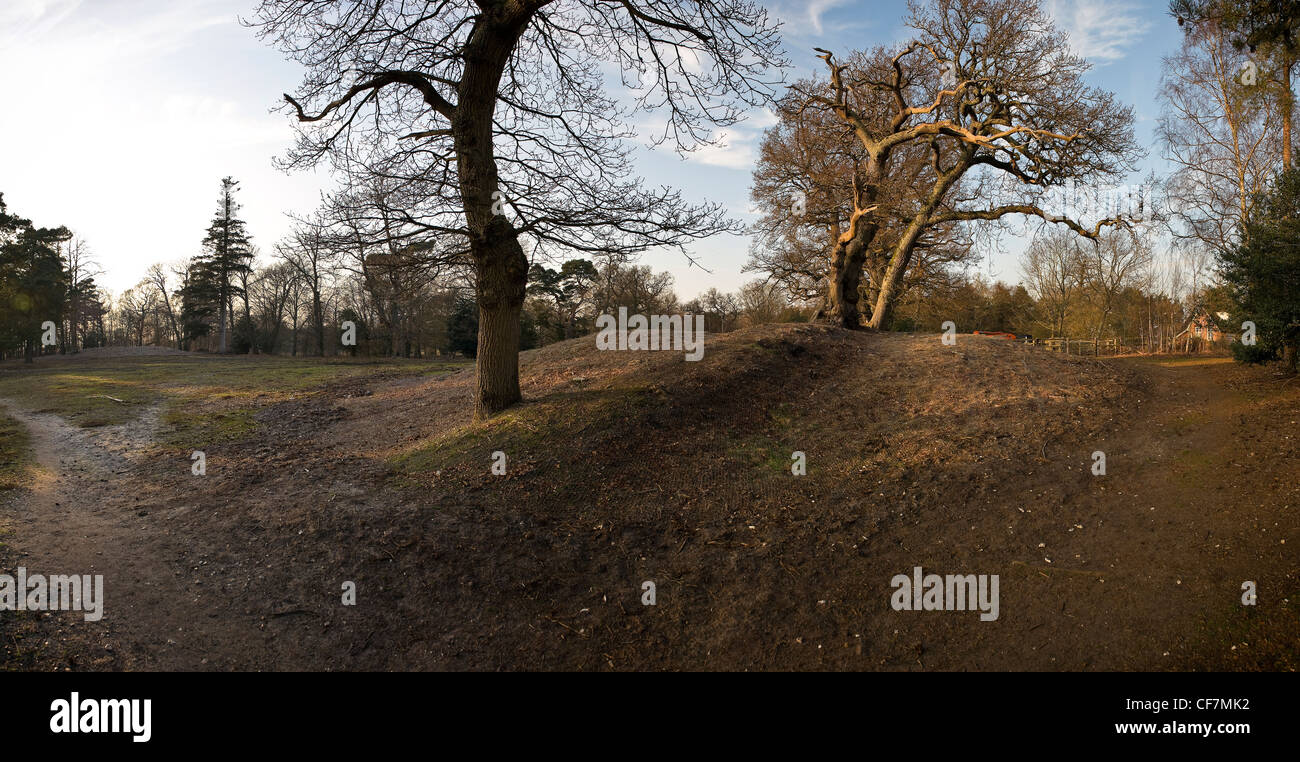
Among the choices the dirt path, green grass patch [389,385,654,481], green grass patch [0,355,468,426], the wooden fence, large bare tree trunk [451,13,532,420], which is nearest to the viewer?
the dirt path

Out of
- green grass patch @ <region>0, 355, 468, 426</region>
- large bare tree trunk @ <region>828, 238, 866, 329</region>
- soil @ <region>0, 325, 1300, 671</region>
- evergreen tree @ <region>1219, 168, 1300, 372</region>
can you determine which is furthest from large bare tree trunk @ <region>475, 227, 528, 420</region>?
evergreen tree @ <region>1219, 168, 1300, 372</region>

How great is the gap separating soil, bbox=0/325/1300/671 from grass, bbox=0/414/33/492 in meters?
0.30

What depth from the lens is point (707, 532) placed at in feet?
21.7

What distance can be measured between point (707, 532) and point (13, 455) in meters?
12.0

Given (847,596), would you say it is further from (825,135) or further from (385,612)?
(825,135)

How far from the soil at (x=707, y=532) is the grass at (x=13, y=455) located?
11.8 inches

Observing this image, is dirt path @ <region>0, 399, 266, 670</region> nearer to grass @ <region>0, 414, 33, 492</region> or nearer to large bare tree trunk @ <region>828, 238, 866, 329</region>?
grass @ <region>0, 414, 33, 492</region>

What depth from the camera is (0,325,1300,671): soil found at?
496cm

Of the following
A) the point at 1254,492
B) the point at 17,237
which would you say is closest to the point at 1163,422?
the point at 1254,492

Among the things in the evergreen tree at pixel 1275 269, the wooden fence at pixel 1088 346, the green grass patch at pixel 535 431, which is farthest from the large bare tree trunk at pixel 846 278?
the wooden fence at pixel 1088 346

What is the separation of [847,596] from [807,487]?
6.89ft

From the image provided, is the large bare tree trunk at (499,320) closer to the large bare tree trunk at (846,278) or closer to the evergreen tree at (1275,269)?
the large bare tree trunk at (846,278)

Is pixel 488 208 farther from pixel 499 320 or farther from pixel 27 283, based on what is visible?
pixel 27 283
